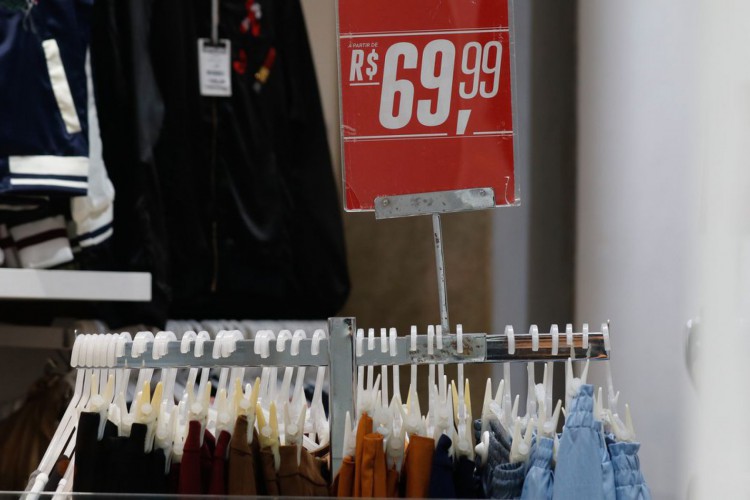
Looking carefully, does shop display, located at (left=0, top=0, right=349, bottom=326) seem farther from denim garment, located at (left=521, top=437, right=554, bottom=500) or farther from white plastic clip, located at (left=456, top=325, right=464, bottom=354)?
denim garment, located at (left=521, top=437, right=554, bottom=500)

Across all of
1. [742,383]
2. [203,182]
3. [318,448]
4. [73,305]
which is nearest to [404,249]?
[203,182]

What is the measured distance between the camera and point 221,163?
2.24m

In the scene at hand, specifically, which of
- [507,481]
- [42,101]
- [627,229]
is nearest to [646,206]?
[627,229]

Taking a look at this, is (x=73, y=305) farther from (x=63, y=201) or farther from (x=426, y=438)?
(x=426, y=438)

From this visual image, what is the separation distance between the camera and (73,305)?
221 centimetres

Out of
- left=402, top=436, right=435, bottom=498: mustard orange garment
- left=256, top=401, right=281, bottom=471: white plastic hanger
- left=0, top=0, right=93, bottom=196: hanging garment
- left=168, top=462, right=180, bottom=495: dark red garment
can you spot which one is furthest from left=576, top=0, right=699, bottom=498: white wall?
left=0, top=0, right=93, bottom=196: hanging garment

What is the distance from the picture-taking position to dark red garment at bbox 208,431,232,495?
3.19ft

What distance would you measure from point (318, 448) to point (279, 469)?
109 millimetres

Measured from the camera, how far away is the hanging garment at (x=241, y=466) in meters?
0.96

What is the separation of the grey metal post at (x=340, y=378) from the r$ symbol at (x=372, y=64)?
291mm

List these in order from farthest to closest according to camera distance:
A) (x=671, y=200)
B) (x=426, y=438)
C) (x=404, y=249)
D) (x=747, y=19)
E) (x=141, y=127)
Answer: (x=404, y=249) → (x=141, y=127) → (x=671, y=200) → (x=426, y=438) → (x=747, y=19)

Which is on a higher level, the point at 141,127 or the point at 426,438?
the point at 141,127

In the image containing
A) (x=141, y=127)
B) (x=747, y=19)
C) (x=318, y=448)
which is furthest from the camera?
(x=141, y=127)

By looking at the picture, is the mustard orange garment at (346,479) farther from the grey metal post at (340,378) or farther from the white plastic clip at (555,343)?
the white plastic clip at (555,343)
